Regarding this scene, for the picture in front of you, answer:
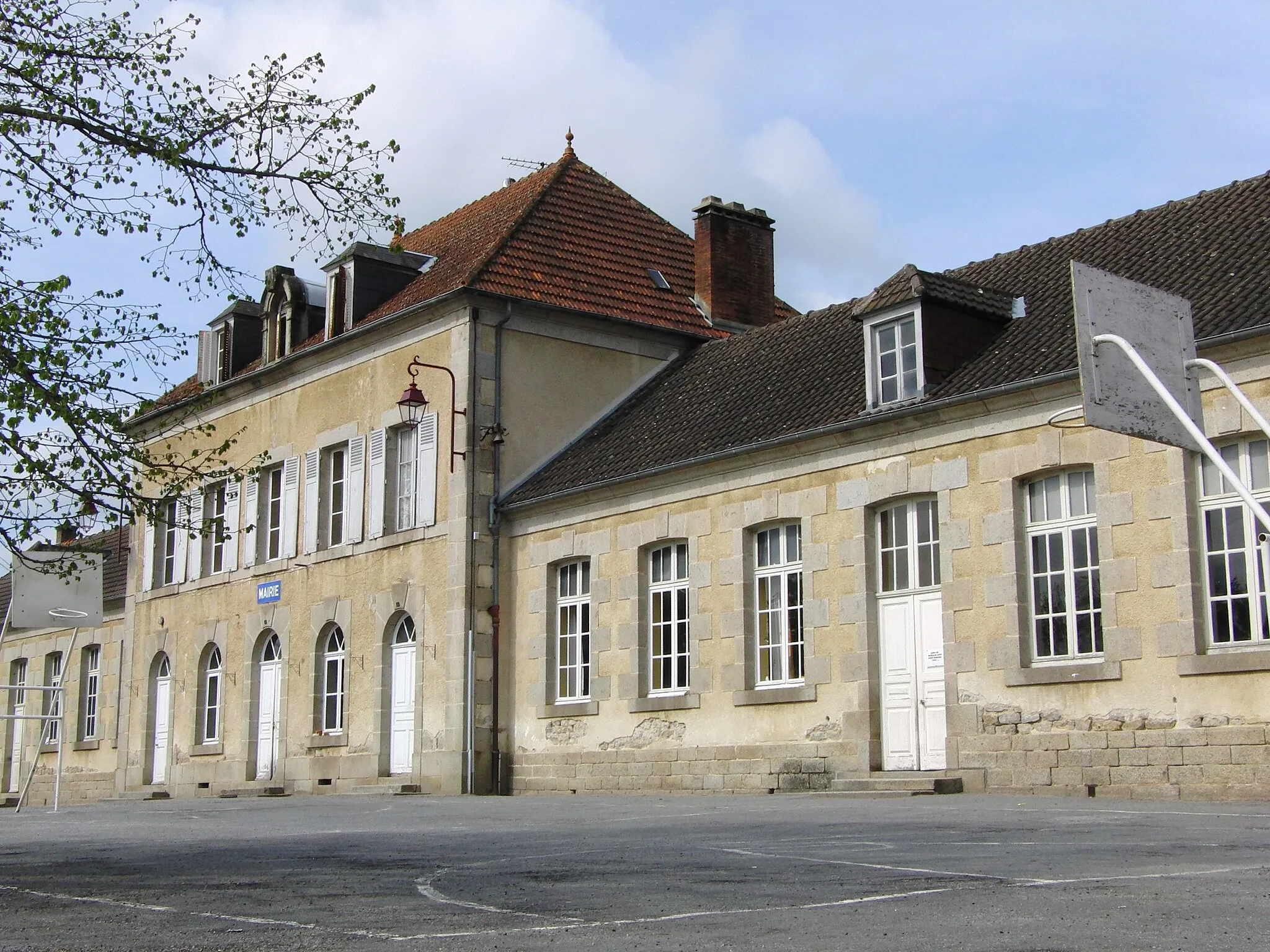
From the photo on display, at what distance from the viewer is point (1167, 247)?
17672 mm

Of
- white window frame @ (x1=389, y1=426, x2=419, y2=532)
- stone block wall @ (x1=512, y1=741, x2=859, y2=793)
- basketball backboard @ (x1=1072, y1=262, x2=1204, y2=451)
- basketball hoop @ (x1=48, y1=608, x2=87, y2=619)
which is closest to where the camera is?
basketball backboard @ (x1=1072, y1=262, x2=1204, y2=451)

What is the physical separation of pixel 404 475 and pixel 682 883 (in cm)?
1697

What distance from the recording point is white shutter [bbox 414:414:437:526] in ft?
76.6

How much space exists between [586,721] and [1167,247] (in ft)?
31.3

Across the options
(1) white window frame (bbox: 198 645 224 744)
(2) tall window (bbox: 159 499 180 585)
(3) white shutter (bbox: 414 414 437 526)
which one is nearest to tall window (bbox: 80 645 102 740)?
(2) tall window (bbox: 159 499 180 585)

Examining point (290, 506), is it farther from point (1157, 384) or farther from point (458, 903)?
point (1157, 384)

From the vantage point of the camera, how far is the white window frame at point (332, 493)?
25.8 m

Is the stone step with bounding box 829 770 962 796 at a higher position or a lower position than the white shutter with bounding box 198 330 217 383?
lower

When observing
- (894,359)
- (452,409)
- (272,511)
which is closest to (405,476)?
(452,409)

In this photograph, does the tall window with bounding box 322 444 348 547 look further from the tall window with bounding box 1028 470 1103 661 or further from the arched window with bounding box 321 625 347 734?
the tall window with bounding box 1028 470 1103 661

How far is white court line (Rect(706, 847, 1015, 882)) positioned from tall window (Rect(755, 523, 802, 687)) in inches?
359

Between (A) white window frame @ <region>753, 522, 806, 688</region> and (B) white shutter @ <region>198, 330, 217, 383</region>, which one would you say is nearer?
(A) white window frame @ <region>753, 522, 806, 688</region>

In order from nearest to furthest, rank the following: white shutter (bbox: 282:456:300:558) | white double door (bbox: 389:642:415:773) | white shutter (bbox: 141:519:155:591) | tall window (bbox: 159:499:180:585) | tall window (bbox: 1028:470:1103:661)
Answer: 1. tall window (bbox: 1028:470:1103:661)
2. white double door (bbox: 389:642:415:773)
3. white shutter (bbox: 282:456:300:558)
4. tall window (bbox: 159:499:180:585)
5. white shutter (bbox: 141:519:155:591)

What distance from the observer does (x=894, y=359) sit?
1834cm
